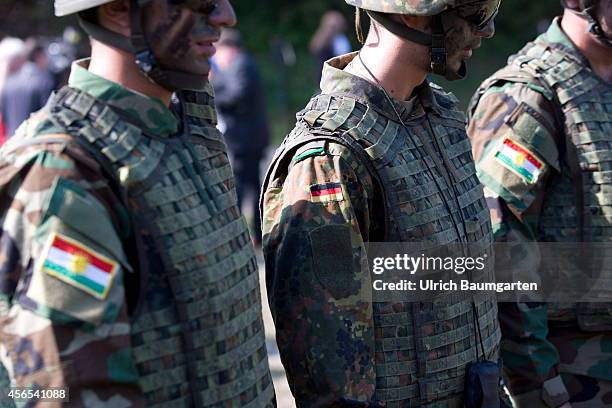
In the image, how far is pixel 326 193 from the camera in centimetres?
277

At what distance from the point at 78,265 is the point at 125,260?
0.38ft

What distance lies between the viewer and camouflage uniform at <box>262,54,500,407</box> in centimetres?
274

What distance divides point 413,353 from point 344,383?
30 centimetres

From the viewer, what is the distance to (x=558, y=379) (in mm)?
3607

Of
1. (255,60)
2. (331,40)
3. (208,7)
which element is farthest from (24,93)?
(208,7)

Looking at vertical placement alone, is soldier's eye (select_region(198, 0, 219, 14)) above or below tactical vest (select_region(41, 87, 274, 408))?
above

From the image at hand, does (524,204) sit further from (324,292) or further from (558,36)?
(324,292)

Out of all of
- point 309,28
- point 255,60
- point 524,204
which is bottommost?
point 309,28

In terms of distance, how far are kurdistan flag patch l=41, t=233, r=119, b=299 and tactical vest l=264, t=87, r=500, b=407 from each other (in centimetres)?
96

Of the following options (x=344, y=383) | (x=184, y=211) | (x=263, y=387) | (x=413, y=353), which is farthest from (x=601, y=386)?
(x=184, y=211)

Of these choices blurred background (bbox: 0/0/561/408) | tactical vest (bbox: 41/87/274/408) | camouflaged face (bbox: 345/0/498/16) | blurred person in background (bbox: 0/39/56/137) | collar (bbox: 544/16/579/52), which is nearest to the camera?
tactical vest (bbox: 41/87/274/408)

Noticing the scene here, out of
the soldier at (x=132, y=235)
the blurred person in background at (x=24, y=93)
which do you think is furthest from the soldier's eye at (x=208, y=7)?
the blurred person in background at (x=24, y=93)

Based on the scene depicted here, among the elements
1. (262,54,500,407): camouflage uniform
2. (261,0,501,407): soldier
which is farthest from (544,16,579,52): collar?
(262,54,500,407): camouflage uniform

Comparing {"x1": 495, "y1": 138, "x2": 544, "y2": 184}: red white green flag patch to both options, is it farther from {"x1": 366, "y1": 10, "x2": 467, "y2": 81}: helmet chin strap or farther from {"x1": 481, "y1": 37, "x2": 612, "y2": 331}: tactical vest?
{"x1": 366, "y1": 10, "x2": 467, "y2": 81}: helmet chin strap
